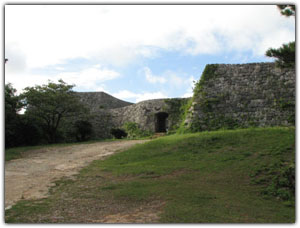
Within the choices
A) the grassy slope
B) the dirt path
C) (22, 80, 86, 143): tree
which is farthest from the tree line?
the grassy slope

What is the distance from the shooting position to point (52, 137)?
16422 millimetres

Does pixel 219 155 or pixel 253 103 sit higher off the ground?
pixel 253 103

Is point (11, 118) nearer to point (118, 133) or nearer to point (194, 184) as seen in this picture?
point (118, 133)

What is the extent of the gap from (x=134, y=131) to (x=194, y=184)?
11348mm

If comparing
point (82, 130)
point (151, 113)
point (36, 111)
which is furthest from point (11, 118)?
point (151, 113)

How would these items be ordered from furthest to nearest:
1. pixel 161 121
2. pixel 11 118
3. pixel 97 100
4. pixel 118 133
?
1. pixel 97 100
2. pixel 161 121
3. pixel 118 133
4. pixel 11 118

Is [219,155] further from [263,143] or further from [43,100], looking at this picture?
[43,100]

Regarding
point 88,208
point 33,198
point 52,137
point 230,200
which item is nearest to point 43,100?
point 52,137

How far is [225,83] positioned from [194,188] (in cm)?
913

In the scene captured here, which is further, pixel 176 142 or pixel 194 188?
pixel 176 142

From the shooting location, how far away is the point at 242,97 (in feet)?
42.8

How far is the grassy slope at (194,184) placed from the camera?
439 centimetres

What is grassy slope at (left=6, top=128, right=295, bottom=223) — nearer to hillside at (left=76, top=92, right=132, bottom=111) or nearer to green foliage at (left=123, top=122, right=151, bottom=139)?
green foliage at (left=123, top=122, right=151, bottom=139)

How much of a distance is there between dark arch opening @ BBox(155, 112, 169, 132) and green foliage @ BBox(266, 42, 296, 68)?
1182 centimetres
